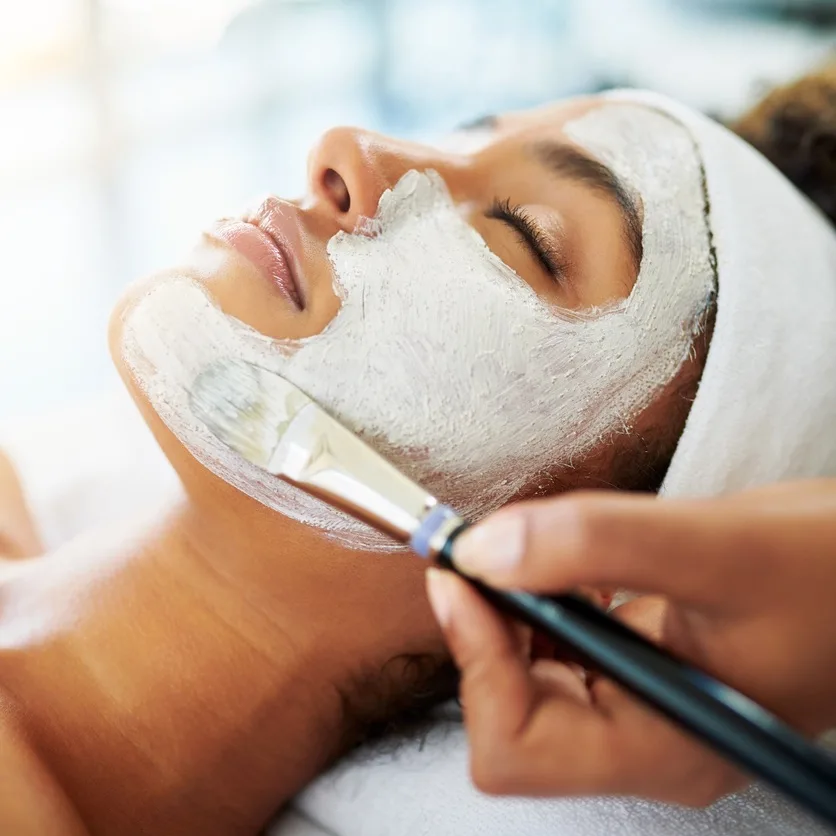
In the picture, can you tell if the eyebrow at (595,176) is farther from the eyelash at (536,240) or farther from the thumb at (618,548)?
the thumb at (618,548)

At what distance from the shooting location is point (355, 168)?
30.9 inches

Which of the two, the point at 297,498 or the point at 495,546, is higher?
the point at 495,546

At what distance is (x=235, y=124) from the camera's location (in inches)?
64.6

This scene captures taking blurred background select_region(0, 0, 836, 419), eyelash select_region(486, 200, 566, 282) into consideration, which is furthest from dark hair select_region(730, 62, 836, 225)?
eyelash select_region(486, 200, 566, 282)

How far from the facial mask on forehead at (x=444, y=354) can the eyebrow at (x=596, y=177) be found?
13 mm

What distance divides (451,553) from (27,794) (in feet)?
1.39

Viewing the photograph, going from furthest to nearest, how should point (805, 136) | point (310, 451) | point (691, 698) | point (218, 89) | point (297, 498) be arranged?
1. point (218, 89)
2. point (805, 136)
3. point (297, 498)
4. point (310, 451)
5. point (691, 698)

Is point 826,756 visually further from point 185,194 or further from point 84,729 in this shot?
point 185,194

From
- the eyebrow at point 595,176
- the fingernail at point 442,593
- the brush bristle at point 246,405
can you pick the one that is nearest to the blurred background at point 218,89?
the eyebrow at point 595,176

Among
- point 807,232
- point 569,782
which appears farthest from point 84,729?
point 807,232

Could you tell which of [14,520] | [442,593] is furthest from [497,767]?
[14,520]

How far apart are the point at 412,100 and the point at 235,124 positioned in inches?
13.6

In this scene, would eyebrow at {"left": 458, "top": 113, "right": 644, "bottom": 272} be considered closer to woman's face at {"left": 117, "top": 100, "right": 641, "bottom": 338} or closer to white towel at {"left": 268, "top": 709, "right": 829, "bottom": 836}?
woman's face at {"left": 117, "top": 100, "right": 641, "bottom": 338}

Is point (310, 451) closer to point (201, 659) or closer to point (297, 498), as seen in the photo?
point (297, 498)
